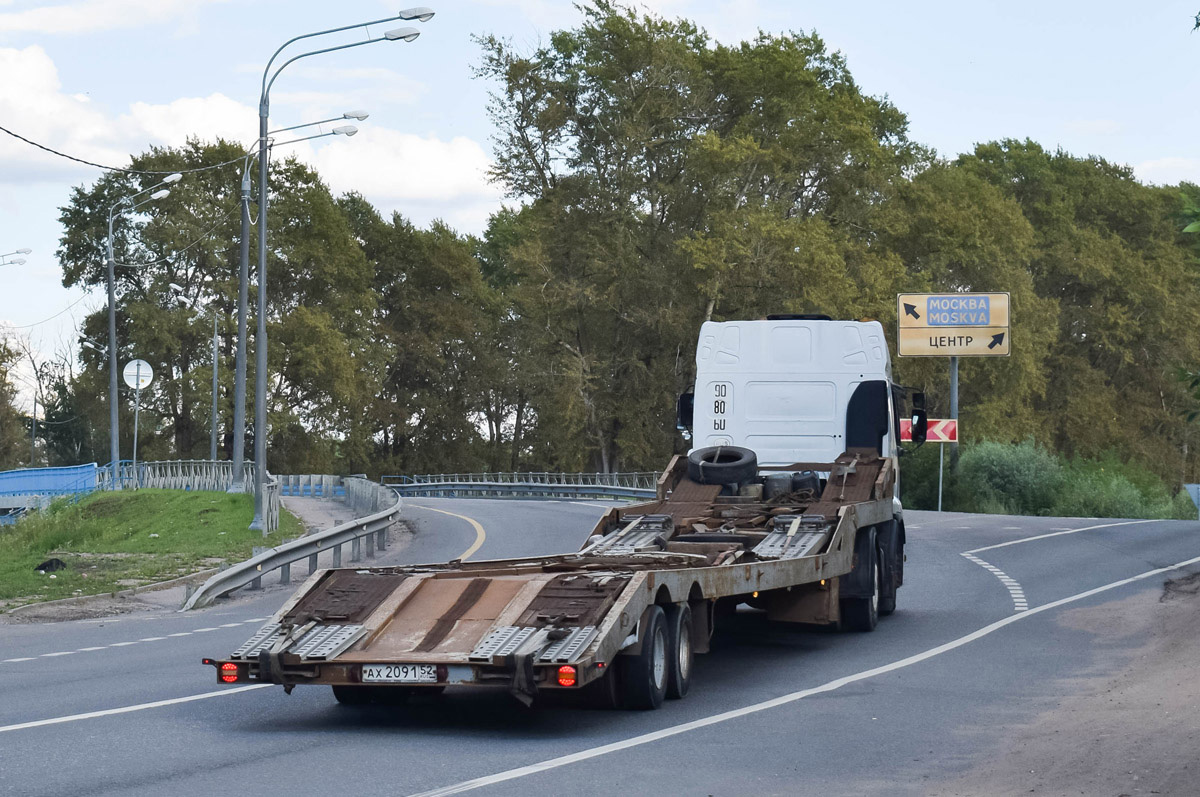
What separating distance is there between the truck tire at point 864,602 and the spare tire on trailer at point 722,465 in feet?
5.17

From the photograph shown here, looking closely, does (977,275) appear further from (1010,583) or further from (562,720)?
(562,720)

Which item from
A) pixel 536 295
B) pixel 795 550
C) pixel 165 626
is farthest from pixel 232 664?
pixel 536 295

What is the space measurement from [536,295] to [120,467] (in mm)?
16755

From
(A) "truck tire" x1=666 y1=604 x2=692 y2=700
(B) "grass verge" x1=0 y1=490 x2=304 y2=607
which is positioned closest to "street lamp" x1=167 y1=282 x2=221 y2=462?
(B) "grass verge" x1=0 y1=490 x2=304 y2=607

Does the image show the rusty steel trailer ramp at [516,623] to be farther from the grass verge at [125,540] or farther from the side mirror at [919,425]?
the grass verge at [125,540]

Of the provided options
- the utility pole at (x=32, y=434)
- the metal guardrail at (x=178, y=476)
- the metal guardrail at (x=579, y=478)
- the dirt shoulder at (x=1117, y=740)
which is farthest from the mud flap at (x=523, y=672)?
the utility pole at (x=32, y=434)

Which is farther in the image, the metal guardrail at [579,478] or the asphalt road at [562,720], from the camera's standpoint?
the metal guardrail at [579,478]

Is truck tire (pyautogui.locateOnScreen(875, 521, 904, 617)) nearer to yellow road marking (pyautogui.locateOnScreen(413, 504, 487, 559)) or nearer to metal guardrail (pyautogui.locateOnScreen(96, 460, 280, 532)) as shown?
yellow road marking (pyautogui.locateOnScreen(413, 504, 487, 559))

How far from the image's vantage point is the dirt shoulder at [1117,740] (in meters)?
7.48

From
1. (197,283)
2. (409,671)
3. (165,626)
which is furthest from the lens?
(197,283)

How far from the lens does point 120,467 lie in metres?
55.9

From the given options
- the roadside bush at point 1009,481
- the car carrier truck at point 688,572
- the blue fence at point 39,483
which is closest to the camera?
the car carrier truck at point 688,572

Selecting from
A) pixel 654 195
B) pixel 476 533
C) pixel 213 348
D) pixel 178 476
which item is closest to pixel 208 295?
pixel 213 348

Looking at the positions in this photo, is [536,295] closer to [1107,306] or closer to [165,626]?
[1107,306]
